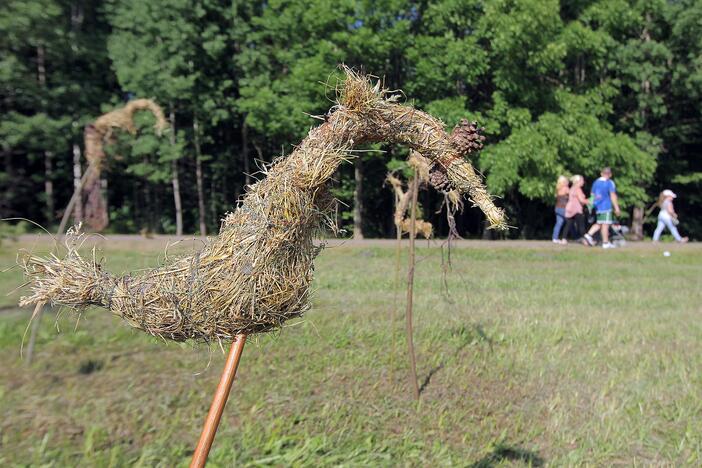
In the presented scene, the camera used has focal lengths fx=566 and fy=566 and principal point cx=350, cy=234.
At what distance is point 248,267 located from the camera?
5.91ft

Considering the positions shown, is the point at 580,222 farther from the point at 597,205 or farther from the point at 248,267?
the point at 248,267

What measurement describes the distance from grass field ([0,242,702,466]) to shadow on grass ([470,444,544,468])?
1 centimetres

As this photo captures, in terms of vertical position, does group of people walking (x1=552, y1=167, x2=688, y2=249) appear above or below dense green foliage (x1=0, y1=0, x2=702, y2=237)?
below

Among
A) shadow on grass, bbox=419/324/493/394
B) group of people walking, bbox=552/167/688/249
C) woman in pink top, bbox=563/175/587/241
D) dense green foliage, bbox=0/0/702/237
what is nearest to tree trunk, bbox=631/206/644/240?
dense green foliage, bbox=0/0/702/237

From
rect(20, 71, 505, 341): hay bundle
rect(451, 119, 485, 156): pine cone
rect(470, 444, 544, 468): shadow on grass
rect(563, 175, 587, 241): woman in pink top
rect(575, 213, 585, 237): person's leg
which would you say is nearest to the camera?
rect(20, 71, 505, 341): hay bundle

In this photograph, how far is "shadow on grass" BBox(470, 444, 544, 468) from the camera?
133 inches

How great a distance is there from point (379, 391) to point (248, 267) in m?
2.72

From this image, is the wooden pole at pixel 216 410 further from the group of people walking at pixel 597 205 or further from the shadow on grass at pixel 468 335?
the group of people walking at pixel 597 205

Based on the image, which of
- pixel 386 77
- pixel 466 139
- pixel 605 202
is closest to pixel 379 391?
pixel 466 139

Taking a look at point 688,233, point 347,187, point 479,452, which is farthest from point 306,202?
point 688,233

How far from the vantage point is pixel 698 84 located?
58.7ft

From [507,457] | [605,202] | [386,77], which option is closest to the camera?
[507,457]

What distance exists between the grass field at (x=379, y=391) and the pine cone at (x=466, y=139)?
2.53 ft

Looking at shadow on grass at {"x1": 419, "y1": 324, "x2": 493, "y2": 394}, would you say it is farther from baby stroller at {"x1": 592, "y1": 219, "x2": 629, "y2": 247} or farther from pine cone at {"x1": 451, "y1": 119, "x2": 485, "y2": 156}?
baby stroller at {"x1": 592, "y1": 219, "x2": 629, "y2": 247}
